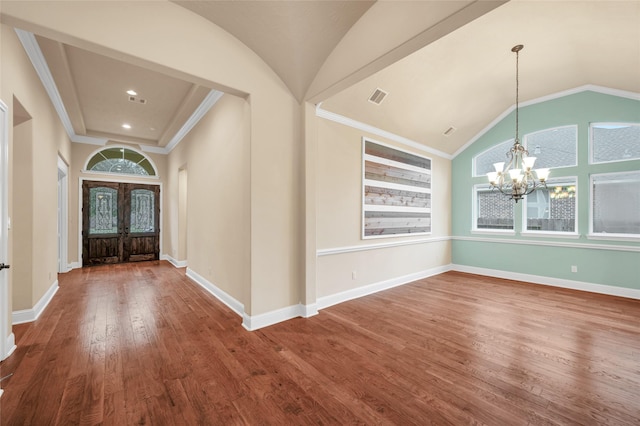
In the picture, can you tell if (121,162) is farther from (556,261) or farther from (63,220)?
(556,261)

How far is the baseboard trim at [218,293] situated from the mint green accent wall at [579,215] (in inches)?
203

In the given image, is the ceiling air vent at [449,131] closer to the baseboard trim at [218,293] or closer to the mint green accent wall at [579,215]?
the mint green accent wall at [579,215]

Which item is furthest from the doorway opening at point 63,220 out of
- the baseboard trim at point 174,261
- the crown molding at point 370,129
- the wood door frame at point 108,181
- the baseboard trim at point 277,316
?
the crown molding at point 370,129

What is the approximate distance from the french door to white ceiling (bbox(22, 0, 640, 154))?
1926mm

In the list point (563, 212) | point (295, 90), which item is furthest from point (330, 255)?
point (563, 212)

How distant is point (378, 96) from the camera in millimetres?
3855

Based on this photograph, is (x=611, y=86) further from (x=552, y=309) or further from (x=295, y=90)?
(x=295, y=90)

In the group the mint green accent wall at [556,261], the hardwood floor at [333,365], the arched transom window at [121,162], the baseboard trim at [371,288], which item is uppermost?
the arched transom window at [121,162]

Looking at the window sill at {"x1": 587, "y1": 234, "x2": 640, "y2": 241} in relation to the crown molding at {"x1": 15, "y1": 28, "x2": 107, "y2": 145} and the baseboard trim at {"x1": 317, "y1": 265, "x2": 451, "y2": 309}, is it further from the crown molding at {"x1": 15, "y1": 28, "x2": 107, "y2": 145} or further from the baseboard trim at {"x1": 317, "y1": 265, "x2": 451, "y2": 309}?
the crown molding at {"x1": 15, "y1": 28, "x2": 107, "y2": 145}

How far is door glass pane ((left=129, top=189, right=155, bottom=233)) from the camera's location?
706 cm

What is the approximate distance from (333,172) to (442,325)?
244 cm

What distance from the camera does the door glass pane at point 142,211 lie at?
7.06m

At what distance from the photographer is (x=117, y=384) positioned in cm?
200

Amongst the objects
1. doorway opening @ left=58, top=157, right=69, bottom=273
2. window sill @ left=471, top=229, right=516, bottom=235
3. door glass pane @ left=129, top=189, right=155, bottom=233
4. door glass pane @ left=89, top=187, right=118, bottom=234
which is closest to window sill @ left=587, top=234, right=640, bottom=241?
window sill @ left=471, top=229, right=516, bottom=235
